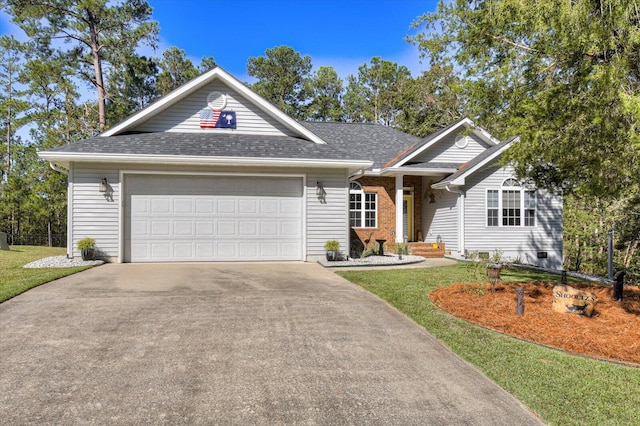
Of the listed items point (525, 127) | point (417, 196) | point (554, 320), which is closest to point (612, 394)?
point (554, 320)

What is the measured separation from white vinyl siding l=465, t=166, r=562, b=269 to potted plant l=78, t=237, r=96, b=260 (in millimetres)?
12499

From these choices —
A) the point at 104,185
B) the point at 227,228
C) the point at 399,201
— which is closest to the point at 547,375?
the point at 227,228

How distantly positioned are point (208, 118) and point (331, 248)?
5855 mm

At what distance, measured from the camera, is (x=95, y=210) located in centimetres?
1097

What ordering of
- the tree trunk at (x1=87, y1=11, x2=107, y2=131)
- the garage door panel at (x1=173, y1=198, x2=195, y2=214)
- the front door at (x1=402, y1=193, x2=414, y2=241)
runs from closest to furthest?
the garage door panel at (x1=173, y1=198, x2=195, y2=214), the front door at (x1=402, y1=193, x2=414, y2=241), the tree trunk at (x1=87, y1=11, x2=107, y2=131)

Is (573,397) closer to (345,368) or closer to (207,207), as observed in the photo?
(345,368)

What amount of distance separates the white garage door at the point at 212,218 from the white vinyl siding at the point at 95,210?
1.08ft

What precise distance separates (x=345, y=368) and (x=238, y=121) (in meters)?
10.5

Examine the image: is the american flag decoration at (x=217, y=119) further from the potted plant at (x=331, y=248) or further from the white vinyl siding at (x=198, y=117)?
the potted plant at (x=331, y=248)

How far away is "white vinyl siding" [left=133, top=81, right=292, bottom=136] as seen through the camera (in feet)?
41.4

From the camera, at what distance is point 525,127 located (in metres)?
6.19

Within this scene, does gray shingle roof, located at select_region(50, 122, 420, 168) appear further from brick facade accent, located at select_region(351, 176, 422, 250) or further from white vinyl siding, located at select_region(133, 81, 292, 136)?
brick facade accent, located at select_region(351, 176, 422, 250)

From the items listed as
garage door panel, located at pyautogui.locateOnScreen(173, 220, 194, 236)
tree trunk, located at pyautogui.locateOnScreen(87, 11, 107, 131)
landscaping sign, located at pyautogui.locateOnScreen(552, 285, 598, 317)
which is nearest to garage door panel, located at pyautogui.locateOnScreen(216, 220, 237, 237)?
garage door panel, located at pyautogui.locateOnScreen(173, 220, 194, 236)

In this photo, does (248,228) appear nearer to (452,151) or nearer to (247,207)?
(247,207)
